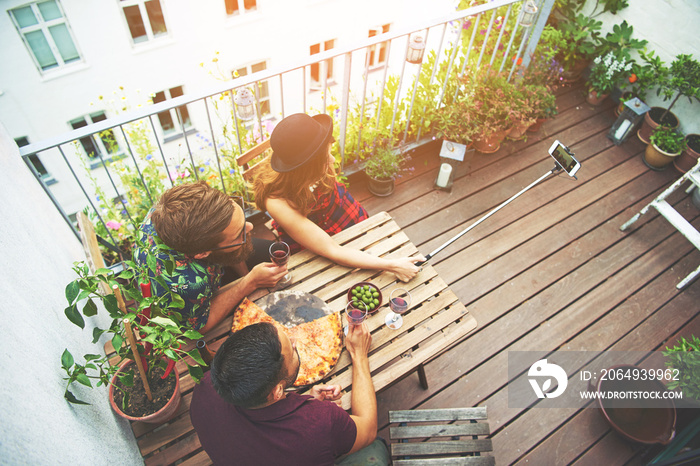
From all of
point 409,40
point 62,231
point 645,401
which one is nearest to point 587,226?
point 645,401

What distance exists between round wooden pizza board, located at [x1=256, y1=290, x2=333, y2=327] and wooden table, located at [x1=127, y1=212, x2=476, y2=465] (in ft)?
0.20

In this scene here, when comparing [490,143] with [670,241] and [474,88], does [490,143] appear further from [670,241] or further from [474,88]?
[670,241]

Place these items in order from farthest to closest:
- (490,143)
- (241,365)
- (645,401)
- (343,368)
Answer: (490,143)
(645,401)
(343,368)
(241,365)

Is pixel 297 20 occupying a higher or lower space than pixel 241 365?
lower

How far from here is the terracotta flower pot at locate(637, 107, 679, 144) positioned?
3621 millimetres

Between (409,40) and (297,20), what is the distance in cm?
695

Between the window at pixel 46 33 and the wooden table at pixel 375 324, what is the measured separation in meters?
7.31

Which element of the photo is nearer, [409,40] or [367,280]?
[367,280]

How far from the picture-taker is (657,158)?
3547 mm

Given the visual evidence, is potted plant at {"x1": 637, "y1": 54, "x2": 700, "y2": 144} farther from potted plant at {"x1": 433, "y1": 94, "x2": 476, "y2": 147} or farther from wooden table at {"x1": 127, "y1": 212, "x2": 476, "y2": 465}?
wooden table at {"x1": 127, "y1": 212, "x2": 476, "y2": 465}

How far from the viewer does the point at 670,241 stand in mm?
3238

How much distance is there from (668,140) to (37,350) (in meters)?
4.42

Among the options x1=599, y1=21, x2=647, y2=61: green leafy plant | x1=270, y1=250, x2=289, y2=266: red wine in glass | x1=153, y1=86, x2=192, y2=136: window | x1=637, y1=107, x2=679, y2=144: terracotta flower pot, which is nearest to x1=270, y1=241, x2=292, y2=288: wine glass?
x1=270, y1=250, x2=289, y2=266: red wine in glass

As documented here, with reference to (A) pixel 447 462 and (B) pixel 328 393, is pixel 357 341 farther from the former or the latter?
(A) pixel 447 462
